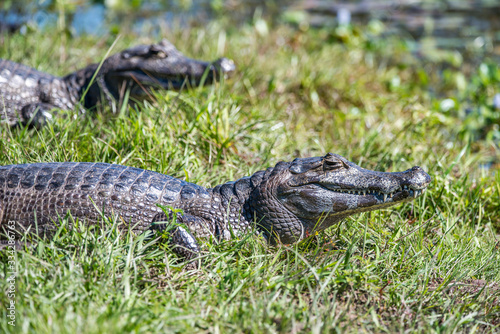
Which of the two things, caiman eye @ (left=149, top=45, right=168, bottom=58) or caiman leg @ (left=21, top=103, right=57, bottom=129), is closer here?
caiman leg @ (left=21, top=103, right=57, bottom=129)

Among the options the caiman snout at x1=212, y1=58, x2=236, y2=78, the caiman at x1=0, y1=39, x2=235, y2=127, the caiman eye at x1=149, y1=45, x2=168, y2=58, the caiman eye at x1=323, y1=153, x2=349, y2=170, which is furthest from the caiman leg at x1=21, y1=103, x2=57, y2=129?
the caiman eye at x1=323, y1=153, x2=349, y2=170

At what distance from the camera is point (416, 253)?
11.0 feet

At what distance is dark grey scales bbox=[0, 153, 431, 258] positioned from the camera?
332 cm

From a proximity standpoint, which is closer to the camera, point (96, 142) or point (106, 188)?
point (106, 188)

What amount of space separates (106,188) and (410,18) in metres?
10.0

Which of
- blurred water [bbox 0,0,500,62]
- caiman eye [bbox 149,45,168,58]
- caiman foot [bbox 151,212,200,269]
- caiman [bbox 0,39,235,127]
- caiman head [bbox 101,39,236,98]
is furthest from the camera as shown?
blurred water [bbox 0,0,500,62]

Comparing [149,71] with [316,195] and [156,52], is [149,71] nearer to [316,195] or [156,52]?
[156,52]

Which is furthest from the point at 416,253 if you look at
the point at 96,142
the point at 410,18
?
the point at 410,18

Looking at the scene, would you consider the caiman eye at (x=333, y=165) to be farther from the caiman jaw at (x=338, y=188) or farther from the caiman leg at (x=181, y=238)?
the caiman leg at (x=181, y=238)

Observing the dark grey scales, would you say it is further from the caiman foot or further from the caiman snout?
the caiman snout

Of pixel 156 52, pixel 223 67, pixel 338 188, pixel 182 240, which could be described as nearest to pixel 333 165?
pixel 338 188

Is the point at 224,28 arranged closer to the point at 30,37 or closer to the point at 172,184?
the point at 30,37

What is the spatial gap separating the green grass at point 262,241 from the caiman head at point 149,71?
0.22 m

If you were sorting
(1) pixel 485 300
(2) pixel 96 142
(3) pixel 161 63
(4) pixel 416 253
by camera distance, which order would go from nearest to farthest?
(1) pixel 485 300 → (4) pixel 416 253 → (2) pixel 96 142 → (3) pixel 161 63
